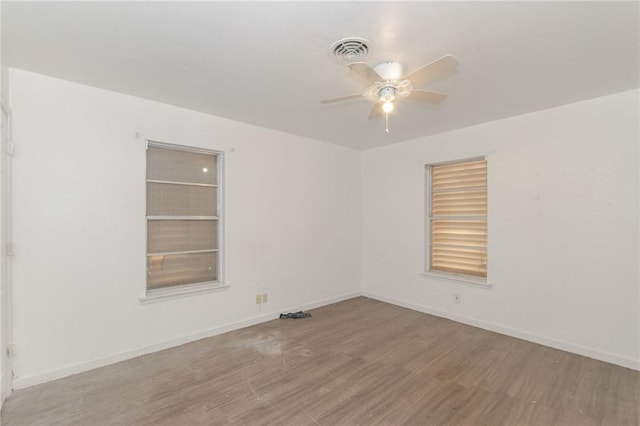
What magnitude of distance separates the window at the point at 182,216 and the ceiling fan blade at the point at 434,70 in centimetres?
252

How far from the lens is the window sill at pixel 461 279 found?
12.5 ft

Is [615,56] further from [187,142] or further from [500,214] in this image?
[187,142]

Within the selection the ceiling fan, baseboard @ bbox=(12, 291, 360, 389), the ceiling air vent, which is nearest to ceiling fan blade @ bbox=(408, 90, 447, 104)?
the ceiling fan

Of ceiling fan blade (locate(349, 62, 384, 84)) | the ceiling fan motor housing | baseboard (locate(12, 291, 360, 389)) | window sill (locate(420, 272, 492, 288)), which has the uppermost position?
ceiling fan blade (locate(349, 62, 384, 84))

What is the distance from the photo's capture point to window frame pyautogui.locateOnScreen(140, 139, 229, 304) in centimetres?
314

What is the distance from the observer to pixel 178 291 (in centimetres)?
331

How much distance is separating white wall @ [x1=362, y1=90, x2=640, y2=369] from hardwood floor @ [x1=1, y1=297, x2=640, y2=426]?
309mm

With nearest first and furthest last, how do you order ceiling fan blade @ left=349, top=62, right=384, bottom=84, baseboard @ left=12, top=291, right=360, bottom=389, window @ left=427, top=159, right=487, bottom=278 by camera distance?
ceiling fan blade @ left=349, top=62, right=384, bottom=84 → baseboard @ left=12, top=291, right=360, bottom=389 → window @ left=427, top=159, right=487, bottom=278

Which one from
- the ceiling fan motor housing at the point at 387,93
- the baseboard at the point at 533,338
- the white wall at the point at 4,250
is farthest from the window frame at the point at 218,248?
the baseboard at the point at 533,338

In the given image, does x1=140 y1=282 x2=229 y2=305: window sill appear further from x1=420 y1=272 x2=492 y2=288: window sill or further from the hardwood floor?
x1=420 y1=272 x2=492 y2=288: window sill

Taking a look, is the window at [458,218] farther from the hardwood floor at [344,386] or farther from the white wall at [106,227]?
the white wall at [106,227]

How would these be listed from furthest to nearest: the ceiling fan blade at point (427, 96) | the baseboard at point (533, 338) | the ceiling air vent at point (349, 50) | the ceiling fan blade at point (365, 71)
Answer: the baseboard at point (533, 338) → the ceiling fan blade at point (427, 96) → the ceiling air vent at point (349, 50) → the ceiling fan blade at point (365, 71)

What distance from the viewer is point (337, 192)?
5.02 m

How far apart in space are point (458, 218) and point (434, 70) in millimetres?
2740
